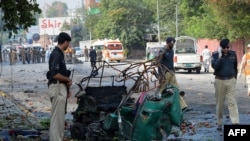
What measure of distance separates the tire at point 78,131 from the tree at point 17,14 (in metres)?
3.14

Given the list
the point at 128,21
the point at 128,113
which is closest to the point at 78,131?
the point at 128,113

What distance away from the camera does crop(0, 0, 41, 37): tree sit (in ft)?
38.7

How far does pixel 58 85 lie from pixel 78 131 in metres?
1.50

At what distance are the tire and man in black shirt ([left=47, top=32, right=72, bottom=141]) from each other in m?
1.05

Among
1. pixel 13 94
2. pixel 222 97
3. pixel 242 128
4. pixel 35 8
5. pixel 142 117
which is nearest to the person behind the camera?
pixel 242 128

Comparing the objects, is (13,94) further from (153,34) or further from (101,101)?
(153,34)

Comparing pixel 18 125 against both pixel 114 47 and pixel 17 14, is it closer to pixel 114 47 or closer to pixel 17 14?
pixel 17 14

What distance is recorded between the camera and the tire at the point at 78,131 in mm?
10059

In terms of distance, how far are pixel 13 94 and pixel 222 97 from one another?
11814mm

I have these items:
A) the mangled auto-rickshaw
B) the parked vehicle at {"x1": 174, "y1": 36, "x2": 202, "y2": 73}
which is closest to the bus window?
the parked vehicle at {"x1": 174, "y1": 36, "x2": 202, "y2": 73}

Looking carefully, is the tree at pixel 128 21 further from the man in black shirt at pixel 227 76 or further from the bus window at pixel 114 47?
the man in black shirt at pixel 227 76

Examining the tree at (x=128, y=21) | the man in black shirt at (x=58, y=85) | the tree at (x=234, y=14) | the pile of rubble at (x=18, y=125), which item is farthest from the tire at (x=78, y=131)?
the tree at (x=128, y=21)

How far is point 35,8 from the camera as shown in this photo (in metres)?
12.3

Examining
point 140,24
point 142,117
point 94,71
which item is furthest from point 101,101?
point 140,24
